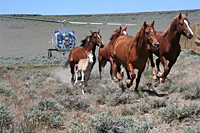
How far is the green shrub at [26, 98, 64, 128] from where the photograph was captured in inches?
234

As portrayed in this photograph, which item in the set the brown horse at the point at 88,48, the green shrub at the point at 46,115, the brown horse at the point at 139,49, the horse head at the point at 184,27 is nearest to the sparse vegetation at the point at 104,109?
the green shrub at the point at 46,115

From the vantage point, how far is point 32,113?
20.3ft

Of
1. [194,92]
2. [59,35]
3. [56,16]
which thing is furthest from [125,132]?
[56,16]

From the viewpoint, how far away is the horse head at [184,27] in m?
9.41

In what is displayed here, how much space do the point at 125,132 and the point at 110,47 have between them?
7.41 metres

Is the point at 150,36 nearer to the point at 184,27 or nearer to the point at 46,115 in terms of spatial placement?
the point at 184,27

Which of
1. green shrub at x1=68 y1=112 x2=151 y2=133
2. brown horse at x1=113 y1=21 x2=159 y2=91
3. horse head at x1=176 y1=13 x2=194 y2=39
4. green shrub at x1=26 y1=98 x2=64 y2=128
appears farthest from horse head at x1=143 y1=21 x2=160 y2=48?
green shrub at x1=68 y1=112 x2=151 y2=133

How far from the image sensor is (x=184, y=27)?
31.2 ft

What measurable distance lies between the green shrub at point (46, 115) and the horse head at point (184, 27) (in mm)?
4714

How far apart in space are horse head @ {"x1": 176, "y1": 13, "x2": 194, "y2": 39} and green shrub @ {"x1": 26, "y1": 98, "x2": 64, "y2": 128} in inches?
186

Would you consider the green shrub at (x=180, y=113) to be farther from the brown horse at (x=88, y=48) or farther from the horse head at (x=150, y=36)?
the brown horse at (x=88, y=48)

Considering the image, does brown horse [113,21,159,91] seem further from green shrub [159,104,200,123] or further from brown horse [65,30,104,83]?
green shrub [159,104,200,123]

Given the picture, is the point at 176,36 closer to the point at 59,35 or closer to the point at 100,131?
the point at 100,131

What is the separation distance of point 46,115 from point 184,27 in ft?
17.8
